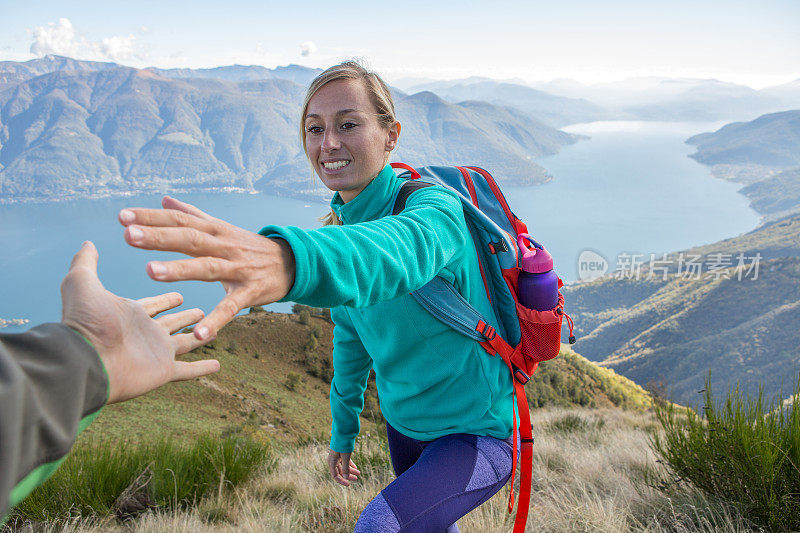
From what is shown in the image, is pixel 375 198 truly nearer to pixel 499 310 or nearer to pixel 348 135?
pixel 348 135

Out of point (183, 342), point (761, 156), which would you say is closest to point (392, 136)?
point (183, 342)

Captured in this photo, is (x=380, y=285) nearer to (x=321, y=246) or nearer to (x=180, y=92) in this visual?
(x=321, y=246)

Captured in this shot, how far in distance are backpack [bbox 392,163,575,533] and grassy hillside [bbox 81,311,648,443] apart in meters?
1.99

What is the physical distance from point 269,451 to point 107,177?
175 m

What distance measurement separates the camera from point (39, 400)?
0.43 metres

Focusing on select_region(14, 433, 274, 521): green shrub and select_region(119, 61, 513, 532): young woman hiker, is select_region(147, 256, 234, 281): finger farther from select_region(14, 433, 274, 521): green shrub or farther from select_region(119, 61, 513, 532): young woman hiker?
select_region(14, 433, 274, 521): green shrub

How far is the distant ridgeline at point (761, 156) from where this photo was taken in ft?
449

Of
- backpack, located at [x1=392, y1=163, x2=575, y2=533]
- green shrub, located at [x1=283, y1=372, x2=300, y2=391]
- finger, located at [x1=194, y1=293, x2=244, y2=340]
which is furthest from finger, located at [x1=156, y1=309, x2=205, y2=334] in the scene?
green shrub, located at [x1=283, y1=372, x2=300, y2=391]

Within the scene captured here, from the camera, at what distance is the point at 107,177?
14912cm

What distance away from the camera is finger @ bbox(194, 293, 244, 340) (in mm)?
554

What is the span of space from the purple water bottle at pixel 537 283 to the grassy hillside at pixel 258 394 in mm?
2098

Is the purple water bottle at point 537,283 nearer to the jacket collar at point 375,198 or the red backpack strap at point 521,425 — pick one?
the red backpack strap at point 521,425

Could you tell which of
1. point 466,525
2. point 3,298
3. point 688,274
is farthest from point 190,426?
point 3,298

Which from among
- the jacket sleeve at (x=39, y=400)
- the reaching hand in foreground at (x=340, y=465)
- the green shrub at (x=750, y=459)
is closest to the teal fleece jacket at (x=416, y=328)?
the reaching hand in foreground at (x=340, y=465)
